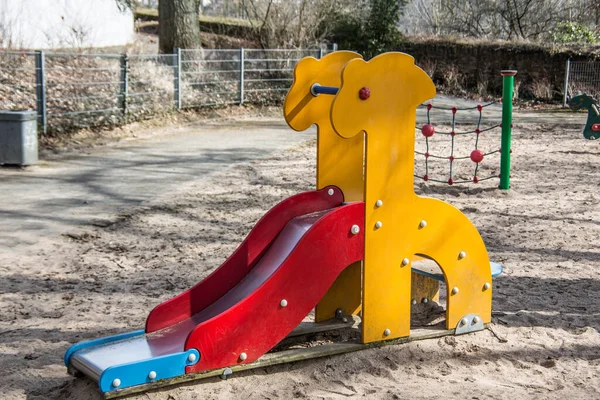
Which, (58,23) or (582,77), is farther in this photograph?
(582,77)

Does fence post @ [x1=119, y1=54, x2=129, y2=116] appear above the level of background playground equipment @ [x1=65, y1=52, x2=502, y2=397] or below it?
above

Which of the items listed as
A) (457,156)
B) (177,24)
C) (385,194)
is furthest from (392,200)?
(177,24)

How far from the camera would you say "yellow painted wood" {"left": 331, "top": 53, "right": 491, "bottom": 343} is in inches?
151

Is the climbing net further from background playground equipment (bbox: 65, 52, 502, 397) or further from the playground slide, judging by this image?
the playground slide

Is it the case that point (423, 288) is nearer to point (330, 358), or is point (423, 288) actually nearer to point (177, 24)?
point (330, 358)

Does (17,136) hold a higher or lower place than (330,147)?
lower

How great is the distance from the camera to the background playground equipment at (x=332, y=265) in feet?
12.1

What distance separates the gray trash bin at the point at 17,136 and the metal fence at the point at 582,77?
16.1 metres

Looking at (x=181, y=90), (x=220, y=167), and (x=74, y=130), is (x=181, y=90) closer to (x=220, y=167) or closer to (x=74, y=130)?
(x=74, y=130)

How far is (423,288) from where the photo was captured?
192 inches

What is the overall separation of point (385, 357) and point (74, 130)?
9.49m

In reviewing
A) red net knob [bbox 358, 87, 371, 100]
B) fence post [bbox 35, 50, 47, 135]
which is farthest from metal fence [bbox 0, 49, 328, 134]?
red net knob [bbox 358, 87, 371, 100]

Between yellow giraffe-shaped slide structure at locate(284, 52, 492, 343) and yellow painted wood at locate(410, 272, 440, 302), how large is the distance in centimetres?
43

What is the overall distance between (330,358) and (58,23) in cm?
1756
